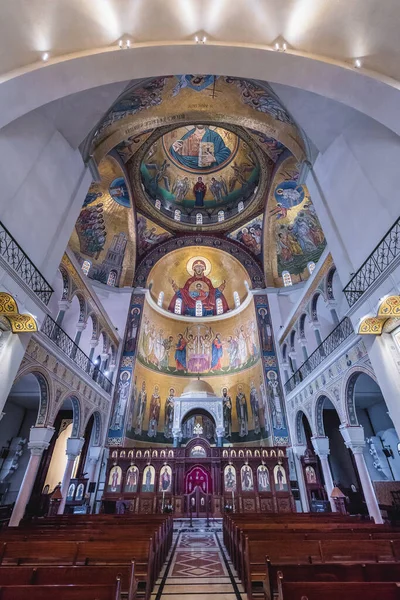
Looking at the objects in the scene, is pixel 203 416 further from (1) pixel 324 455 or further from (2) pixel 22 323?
(2) pixel 22 323

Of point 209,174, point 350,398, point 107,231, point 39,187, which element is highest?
point 209,174

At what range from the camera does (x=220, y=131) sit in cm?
2066

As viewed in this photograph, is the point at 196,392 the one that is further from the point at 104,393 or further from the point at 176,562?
the point at 176,562

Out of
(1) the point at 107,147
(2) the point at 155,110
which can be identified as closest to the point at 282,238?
(2) the point at 155,110

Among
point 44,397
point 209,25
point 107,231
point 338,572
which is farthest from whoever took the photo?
point 107,231

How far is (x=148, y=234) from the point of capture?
21844 millimetres

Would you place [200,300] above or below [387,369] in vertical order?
above

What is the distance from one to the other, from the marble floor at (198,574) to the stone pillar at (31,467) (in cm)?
450

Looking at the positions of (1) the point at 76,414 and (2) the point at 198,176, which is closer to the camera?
(1) the point at 76,414

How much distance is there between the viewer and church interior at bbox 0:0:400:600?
454cm

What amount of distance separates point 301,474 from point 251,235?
15820 millimetres

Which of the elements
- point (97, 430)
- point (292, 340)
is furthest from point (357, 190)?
point (97, 430)

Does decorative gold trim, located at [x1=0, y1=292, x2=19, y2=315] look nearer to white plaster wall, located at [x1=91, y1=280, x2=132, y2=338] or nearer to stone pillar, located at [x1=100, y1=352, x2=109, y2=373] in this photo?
stone pillar, located at [x1=100, y1=352, x2=109, y2=373]

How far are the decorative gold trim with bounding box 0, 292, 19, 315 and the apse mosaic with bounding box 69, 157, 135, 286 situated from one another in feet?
42.1
